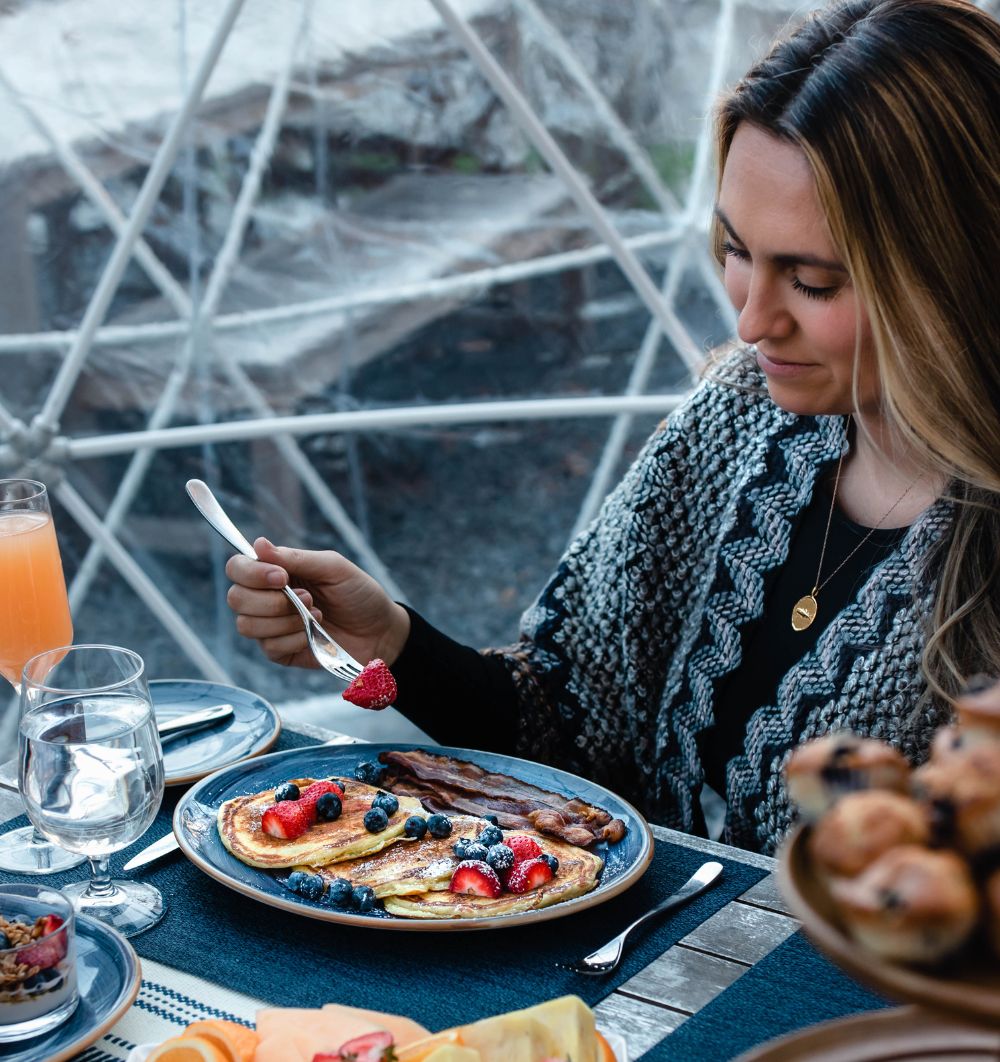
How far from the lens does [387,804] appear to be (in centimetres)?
109

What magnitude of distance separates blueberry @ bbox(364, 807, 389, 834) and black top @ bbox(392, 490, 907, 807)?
14.6 inches

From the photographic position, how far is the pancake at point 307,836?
102 centimetres

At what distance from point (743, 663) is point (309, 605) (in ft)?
1.54

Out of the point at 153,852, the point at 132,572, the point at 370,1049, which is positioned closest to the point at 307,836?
the point at 153,852

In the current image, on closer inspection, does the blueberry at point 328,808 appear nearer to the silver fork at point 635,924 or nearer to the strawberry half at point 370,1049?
the silver fork at point 635,924

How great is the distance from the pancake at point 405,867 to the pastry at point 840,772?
0.50 meters

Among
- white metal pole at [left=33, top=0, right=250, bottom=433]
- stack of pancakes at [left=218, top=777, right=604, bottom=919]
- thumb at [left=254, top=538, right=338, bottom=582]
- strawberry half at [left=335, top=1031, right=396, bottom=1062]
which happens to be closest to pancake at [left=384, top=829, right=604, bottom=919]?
stack of pancakes at [left=218, top=777, right=604, bottom=919]

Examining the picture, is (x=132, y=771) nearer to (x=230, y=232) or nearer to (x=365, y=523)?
(x=230, y=232)

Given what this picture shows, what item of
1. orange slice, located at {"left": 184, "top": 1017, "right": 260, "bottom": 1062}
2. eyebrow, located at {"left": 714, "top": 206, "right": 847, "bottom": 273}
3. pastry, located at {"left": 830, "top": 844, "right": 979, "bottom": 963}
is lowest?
orange slice, located at {"left": 184, "top": 1017, "right": 260, "bottom": 1062}

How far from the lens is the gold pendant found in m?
1.39

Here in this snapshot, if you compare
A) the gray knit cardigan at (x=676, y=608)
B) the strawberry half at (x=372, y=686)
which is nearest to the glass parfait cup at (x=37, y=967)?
the strawberry half at (x=372, y=686)

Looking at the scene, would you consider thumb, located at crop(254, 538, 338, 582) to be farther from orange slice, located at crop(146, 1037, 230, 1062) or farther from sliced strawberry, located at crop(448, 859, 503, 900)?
orange slice, located at crop(146, 1037, 230, 1062)

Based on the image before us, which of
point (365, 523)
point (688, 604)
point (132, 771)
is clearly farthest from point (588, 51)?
point (132, 771)

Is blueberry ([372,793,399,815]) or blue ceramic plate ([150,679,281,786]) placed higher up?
blueberry ([372,793,399,815])
